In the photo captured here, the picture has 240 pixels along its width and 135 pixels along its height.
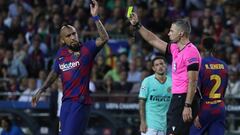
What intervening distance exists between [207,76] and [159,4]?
10.5 metres

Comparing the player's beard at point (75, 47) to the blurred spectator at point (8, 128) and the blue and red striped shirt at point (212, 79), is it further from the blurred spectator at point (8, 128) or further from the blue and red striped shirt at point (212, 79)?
the blurred spectator at point (8, 128)

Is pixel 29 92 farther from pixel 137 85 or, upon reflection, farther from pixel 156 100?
pixel 156 100

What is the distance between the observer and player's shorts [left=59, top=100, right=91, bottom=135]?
13320 millimetres

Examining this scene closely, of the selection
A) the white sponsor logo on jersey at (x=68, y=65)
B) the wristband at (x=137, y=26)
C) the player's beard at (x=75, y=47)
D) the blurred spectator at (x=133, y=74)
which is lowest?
the blurred spectator at (x=133, y=74)

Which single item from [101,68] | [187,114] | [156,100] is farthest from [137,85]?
[187,114]

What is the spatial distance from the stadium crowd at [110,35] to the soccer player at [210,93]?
229 inches

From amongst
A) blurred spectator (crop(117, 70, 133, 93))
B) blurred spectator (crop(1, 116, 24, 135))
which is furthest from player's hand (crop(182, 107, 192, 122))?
blurred spectator (crop(117, 70, 133, 93))

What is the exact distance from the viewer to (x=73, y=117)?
13312 mm

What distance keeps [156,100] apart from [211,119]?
1893 mm

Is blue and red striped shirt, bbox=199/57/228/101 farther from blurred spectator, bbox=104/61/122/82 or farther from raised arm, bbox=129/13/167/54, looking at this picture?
blurred spectator, bbox=104/61/122/82

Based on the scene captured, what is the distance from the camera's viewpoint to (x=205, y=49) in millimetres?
13523

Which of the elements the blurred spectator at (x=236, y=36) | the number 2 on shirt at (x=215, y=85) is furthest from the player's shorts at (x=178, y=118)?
the blurred spectator at (x=236, y=36)

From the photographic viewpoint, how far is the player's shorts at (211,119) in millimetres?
13500

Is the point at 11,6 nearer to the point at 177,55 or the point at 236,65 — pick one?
the point at 236,65
